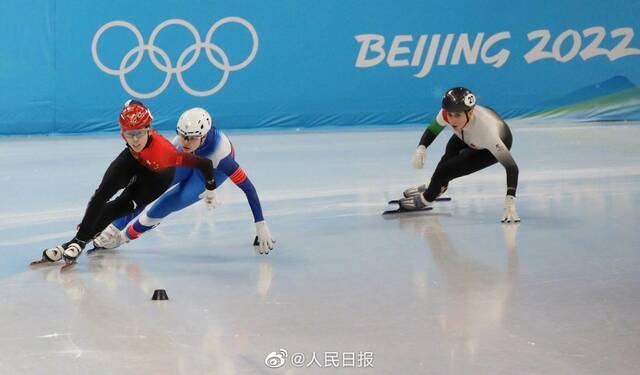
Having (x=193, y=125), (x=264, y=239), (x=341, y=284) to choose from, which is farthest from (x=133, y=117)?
(x=341, y=284)

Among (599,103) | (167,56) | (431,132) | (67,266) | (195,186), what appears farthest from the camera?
(599,103)

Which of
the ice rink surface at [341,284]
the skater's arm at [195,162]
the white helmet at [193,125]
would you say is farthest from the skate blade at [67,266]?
the white helmet at [193,125]

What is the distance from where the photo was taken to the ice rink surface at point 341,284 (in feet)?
10.9

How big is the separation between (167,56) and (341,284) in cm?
848

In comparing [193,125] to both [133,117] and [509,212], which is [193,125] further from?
[509,212]

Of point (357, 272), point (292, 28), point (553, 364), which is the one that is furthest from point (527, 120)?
point (553, 364)

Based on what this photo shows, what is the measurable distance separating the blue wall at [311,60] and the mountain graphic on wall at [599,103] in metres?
0.02

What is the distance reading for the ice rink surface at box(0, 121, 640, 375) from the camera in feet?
10.9

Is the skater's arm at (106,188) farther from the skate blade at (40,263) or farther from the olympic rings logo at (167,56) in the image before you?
the olympic rings logo at (167,56)

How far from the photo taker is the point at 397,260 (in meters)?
5.02

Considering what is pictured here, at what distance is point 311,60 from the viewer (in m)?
12.9

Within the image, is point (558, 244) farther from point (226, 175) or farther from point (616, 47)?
point (616, 47)

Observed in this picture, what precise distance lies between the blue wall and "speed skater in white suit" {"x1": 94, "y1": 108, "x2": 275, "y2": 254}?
7.15 metres

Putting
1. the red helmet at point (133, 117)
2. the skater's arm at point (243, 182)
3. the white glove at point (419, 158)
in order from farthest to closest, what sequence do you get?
1. the white glove at point (419, 158)
2. the skater's arm at point (243, 182)
3. the red helmet at point (133, 117)
